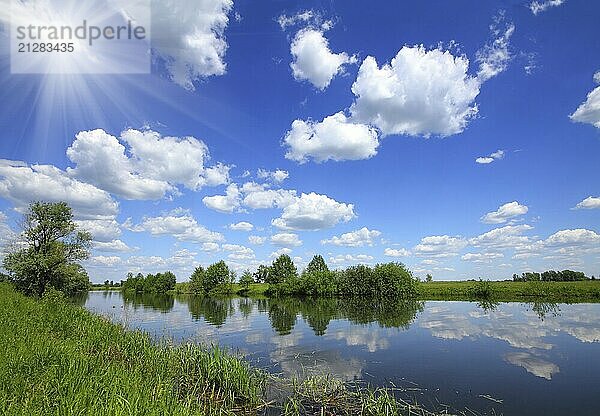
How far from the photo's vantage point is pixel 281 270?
367 ft

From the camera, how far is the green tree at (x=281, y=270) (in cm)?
11000

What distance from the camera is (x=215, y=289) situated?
117 m

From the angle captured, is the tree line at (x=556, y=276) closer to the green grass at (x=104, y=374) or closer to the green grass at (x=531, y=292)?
the green grass at (x=531, y=292)

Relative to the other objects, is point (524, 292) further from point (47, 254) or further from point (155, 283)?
point (155, 283)

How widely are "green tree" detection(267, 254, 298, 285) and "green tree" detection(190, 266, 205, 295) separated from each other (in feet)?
78.9

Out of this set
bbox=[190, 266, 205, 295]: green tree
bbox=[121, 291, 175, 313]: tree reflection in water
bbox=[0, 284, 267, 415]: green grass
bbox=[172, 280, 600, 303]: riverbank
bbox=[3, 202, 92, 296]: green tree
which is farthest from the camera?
bbox=[190, 266, 205, 295]: green tree

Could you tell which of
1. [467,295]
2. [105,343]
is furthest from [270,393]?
[467,295]

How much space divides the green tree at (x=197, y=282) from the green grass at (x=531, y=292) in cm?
7002

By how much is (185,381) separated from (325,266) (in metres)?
98.1

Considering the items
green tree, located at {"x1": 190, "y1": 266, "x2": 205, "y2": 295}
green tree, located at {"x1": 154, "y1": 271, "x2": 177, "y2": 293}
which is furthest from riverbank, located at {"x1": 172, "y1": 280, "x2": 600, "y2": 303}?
green tree, located at {"x1": 154, "y1": 271, "x2": 177, "y2": 293}

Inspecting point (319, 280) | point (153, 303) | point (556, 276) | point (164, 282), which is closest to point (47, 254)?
point (153, 303)

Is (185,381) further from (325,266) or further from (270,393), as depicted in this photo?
(325,266)

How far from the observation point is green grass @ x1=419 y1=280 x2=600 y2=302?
233ft

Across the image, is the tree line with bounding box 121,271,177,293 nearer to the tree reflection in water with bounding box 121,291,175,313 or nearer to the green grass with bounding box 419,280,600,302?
the tree reflection in water with bounding box 121,291,175,313
